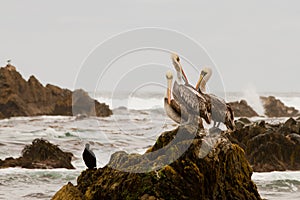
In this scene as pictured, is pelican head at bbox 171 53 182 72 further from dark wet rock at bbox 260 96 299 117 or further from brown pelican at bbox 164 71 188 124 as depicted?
dark wet rock at bbox 260 96 299 117

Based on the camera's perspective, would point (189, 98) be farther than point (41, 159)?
No

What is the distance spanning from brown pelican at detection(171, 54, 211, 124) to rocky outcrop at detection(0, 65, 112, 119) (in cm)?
3124

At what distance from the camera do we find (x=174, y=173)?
362 inches

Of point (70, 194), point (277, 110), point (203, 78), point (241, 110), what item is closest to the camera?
point (70, 194)

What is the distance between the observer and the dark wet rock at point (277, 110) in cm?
4804

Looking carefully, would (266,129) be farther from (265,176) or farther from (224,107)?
(224,107)

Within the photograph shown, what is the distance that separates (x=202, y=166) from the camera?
9328 millimetres

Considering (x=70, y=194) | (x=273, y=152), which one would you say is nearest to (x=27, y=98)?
(x=273, y=152)

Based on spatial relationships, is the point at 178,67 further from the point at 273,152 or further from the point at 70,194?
the point at 273,152

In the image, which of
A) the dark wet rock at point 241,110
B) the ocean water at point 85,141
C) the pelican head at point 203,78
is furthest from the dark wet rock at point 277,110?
the pelican head at point 203,78

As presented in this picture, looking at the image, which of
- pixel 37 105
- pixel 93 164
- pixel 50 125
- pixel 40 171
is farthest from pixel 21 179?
pixel 37 105

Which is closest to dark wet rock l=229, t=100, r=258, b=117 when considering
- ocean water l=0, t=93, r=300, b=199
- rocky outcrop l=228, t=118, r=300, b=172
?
ocean water l=0, t=93, r=300, b=199

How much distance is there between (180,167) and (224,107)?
1535 mm

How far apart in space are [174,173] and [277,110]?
4181cm
